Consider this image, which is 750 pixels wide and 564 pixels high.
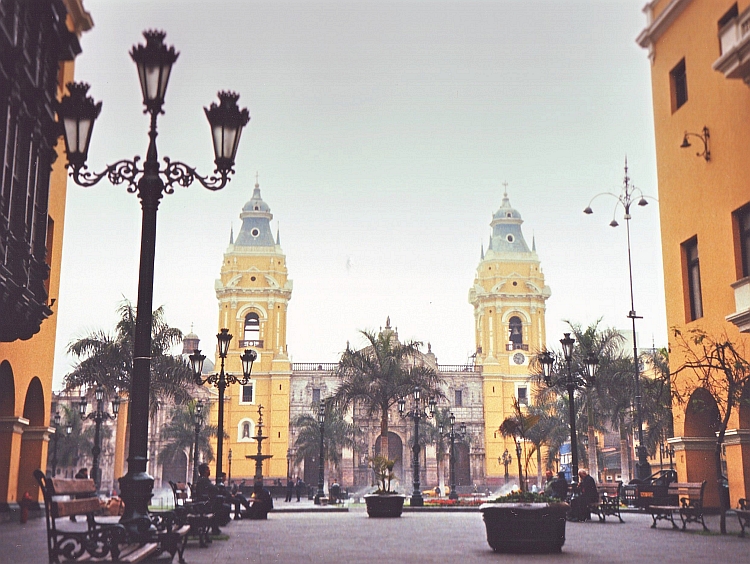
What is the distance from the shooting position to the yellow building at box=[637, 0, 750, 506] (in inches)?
737

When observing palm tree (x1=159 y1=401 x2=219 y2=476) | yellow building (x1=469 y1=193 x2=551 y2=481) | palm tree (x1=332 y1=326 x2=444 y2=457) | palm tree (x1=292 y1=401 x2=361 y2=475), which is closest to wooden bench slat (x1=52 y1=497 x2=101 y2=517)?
palm tree (x1=332 y1=326 x2=444 y2=457)

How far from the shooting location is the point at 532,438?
54.1 meters

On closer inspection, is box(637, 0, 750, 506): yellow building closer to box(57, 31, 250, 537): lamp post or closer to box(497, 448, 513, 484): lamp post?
box(57, 31, 250, 537): lamp post

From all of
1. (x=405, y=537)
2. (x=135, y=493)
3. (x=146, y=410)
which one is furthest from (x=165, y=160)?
(x=405, y=537)

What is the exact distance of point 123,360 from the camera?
33469 mm

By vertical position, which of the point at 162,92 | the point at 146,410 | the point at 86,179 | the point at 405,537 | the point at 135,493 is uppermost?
the point at 162,92

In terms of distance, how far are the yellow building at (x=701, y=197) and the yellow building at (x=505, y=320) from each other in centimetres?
4570

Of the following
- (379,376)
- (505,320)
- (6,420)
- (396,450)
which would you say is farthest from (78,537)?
(505,320)

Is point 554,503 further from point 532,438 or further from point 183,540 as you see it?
point 532,438

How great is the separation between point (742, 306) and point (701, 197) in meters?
3.98

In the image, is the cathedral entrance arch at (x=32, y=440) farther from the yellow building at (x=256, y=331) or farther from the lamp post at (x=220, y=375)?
the yellow building at (x=256, y=331)

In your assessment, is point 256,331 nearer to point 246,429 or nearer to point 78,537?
point 246,429

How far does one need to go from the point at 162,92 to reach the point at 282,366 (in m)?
60.1

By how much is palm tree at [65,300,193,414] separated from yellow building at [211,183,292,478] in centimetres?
3116
